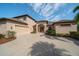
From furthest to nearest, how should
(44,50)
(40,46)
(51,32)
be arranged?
1. (51,32)
2. (40,46)
3. (44,50)

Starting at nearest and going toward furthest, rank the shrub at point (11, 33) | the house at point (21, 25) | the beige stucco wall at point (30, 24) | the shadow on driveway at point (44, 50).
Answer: the shadow on driveway at point (44, 50), the shrub at point (11, 33), the house at point (21, 25), the beige stucco wall at point (30, 24)

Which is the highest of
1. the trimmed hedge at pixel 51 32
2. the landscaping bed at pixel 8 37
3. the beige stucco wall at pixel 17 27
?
the beige stucco wall at pixel 17 27

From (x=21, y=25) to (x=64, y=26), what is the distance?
2101mm

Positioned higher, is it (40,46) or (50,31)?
(50,31)

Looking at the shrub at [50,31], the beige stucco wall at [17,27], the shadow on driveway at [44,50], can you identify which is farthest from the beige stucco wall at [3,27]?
the shrub at [50,31]

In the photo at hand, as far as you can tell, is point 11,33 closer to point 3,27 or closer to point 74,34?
point 3,27

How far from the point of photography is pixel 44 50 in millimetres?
5141

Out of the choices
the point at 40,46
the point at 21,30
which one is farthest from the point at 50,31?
the point at 21,30

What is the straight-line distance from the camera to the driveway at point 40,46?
4980 millimetres

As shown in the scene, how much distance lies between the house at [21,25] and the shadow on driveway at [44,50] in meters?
0.84

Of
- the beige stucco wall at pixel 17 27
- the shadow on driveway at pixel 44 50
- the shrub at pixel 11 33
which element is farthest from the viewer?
the beige stucco wall at pixel 17 27

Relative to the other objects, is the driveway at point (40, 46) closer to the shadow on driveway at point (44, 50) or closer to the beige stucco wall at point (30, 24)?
the shadow on driveway at point (44, 50)

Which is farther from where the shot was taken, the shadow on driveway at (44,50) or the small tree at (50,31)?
the small tree at (50,31)

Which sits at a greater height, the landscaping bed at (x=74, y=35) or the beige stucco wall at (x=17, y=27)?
the beige stucco wall at (x=17, y=27)
